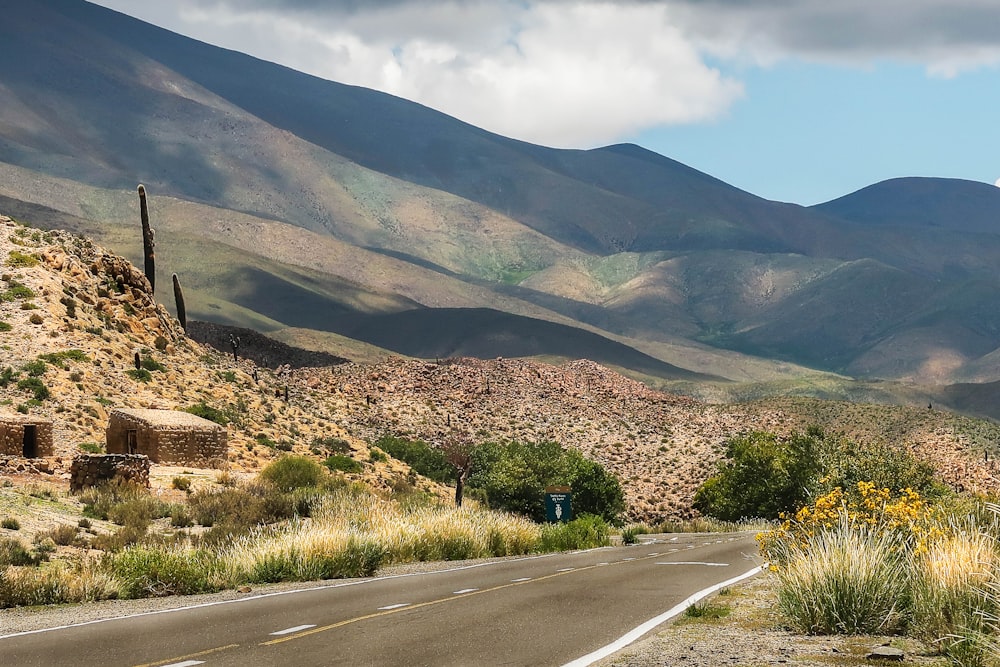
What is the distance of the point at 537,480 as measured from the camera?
56875 mm

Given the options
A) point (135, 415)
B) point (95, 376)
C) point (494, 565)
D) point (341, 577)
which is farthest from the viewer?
point (95, 376)

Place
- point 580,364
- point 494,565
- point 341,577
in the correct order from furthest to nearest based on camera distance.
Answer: point 580,364 → point 494,565 → point 341,577

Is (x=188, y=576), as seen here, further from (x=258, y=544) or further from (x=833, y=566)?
(x=833, y=566)

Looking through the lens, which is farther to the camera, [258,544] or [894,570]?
[258,544]

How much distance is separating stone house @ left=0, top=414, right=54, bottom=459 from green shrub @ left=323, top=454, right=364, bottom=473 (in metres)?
12.4

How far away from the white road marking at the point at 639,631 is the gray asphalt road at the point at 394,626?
0.14 m

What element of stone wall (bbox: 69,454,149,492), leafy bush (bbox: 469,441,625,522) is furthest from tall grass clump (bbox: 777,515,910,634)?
leafy bush (bbox: 469,441,625,522)

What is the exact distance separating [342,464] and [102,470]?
53.5 feet

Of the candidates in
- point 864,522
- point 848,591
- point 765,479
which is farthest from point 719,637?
point 765,479

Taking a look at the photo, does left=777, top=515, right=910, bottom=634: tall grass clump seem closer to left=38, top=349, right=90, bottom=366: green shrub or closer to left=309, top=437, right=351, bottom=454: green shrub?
left=38, top=349, right=90, bottom=366: green shrub

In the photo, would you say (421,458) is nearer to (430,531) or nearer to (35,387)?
(35,387)

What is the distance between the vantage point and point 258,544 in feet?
66.8

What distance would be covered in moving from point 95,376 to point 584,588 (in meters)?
33.9

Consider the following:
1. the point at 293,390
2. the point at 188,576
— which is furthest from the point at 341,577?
the point at 293,390
